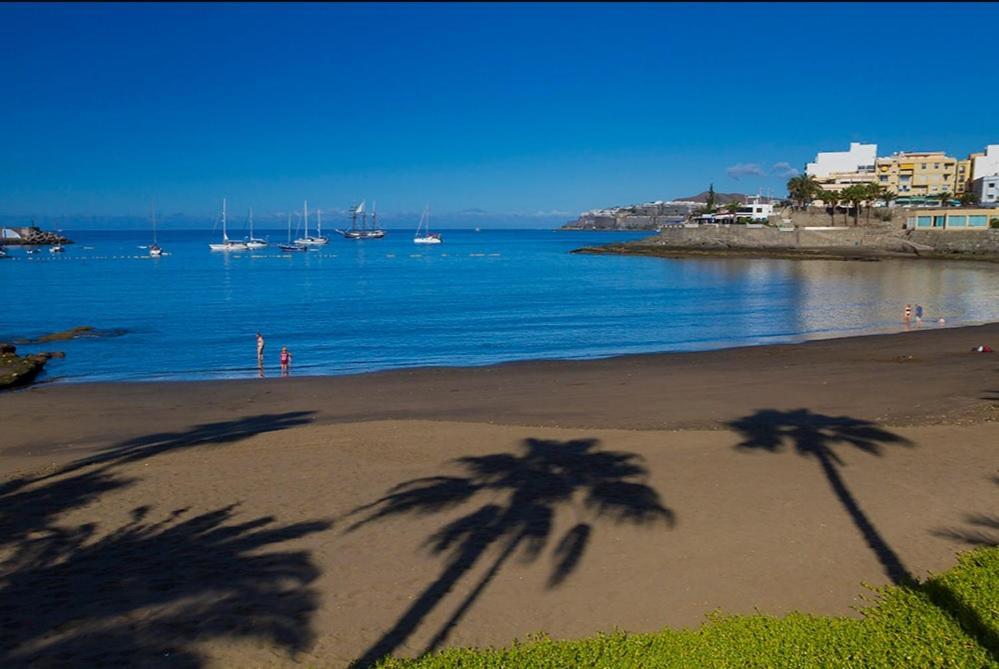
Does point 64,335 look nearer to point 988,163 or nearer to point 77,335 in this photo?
point 77,335

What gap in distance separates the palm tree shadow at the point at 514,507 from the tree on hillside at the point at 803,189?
117638 mm

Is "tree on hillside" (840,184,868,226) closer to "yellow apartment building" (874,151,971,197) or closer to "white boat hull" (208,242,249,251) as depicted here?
"yellow apartment building" (874,151,971,197)

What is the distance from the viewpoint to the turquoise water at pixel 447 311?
2978 cm

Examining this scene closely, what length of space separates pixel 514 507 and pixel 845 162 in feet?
476

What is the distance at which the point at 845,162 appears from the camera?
450 ft

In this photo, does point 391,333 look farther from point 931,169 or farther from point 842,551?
point 931,169

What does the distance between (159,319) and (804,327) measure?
33.5 metres

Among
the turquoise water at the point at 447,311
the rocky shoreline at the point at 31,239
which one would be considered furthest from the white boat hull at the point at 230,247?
the turquoise water at the point at 447,311

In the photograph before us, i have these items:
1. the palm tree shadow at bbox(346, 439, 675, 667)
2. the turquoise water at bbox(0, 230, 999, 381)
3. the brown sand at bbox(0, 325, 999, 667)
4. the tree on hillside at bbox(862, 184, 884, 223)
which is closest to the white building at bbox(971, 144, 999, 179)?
the tree on hillside at bbox(862, 184, 884, 223)

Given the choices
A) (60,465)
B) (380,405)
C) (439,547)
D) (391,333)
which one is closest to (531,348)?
(391,333)

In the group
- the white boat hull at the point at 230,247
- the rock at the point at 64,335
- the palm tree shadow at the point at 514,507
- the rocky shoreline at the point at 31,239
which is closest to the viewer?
the palm tree shadow at the point at 514,507

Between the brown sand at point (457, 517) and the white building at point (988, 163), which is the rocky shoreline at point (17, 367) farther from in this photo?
the white building at point (988, 163)

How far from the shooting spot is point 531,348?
31219 millimetres

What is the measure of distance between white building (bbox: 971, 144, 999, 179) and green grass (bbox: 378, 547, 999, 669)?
433 ft
